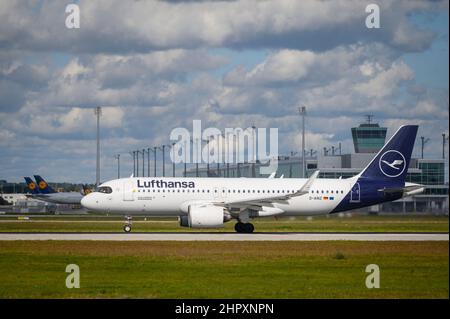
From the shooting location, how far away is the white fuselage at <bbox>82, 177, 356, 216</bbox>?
5256 cm

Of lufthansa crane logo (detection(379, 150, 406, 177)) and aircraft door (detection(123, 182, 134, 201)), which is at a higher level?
lufthansa crane logo (detection(379, 150, 406, 177))

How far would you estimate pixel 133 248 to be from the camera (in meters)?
38.1

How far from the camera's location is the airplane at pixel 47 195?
115188 mm

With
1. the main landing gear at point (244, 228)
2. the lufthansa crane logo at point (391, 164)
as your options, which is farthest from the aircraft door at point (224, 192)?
the lufthansa crane logo at point (391, 164)

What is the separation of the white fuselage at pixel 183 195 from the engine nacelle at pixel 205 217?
212 centimetres

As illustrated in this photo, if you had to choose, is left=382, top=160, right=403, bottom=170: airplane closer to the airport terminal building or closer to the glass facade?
the airport terminal building

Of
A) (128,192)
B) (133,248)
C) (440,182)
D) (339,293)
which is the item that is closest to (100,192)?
(128,192)

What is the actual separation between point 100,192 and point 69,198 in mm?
63991

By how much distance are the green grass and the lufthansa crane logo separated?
1568 centimetres

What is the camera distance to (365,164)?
4833 inches

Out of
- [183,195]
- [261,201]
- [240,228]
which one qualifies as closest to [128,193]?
[183,195]

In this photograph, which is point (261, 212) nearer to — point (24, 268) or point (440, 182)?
point (24, 268)

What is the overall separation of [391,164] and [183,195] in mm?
15373

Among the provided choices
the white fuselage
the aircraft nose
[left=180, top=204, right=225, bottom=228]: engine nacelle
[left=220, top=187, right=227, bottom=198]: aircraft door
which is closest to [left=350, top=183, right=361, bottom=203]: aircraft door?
the white fuselage
